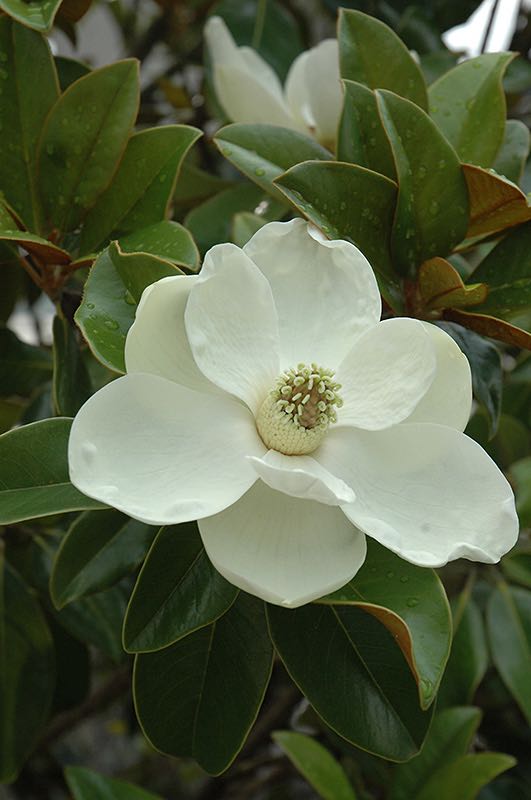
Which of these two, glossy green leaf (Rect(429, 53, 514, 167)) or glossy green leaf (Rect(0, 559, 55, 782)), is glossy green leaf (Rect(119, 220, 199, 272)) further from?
glossy green leaf (Rect(0, 559, 55, 782))

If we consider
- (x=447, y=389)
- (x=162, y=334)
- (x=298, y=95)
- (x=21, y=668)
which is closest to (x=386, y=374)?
(x=447, y=389)

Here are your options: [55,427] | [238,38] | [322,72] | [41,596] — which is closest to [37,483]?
[55,427]

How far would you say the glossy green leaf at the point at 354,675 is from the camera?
0.63 meters

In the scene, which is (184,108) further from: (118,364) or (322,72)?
(118,364)

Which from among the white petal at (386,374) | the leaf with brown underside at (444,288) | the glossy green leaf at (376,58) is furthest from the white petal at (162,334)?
the glossy green leaf at (376,58)

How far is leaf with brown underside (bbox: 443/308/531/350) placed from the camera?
2.04 feet

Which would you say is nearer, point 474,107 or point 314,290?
point 314,290

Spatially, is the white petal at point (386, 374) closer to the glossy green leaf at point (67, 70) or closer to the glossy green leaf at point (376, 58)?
the glossy green leaf at point (376, 58)

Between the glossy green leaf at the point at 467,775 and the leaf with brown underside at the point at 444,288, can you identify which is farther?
the glossy green leaf at the point at 467,775

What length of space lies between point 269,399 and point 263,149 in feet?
0.75

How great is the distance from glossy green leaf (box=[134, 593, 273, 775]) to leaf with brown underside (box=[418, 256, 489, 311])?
0.88 feet

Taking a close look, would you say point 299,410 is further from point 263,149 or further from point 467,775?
point 467,775

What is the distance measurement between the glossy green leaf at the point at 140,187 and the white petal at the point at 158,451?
0.76ft

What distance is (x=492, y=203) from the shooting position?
0.68 metres
